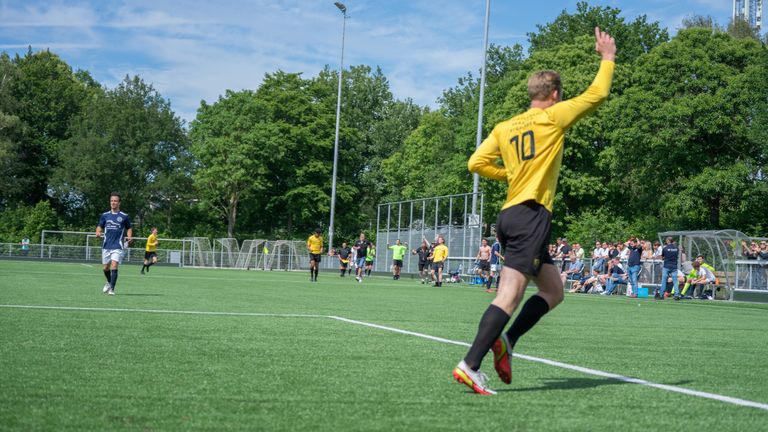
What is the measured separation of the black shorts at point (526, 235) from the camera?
5668 millimetres

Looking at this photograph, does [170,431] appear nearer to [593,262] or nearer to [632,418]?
[632,418]

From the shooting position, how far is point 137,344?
7719mm

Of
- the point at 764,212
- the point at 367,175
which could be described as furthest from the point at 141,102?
the point at 764,212

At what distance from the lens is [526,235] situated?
568 cm

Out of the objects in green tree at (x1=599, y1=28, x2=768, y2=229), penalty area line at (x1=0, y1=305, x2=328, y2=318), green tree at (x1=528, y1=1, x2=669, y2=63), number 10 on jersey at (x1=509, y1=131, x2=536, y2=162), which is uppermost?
green tree at (x1=528, y1=1, x2=669, y2=63)

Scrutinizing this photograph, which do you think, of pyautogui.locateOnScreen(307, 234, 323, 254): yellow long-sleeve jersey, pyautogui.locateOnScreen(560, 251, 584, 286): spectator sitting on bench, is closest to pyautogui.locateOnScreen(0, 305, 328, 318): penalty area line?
pyautogui.locateOnScreen(307, 234, 323, 254): yellow long-sleeve jersey

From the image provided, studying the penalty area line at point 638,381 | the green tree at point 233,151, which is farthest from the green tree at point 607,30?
the penalty area line at point 638,381

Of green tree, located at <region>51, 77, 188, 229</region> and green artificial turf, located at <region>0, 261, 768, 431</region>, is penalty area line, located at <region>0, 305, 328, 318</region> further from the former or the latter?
green tree, located at <region>51, 77, 188, 229</region>

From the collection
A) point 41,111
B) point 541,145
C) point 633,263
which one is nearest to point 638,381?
point 541,145

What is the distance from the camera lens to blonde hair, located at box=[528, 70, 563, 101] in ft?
19.7

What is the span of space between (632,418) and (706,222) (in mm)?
46804

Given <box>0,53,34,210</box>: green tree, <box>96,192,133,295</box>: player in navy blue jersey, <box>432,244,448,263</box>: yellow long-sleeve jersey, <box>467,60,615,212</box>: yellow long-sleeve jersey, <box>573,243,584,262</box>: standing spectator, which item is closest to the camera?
<box>467,60,615,212</box>: yellow long-sleeve jersey

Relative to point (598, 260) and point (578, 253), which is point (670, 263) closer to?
point (598, 260)

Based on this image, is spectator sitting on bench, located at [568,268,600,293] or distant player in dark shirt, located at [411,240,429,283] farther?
distant player in dark shirt, located at [411,240,429,283]
